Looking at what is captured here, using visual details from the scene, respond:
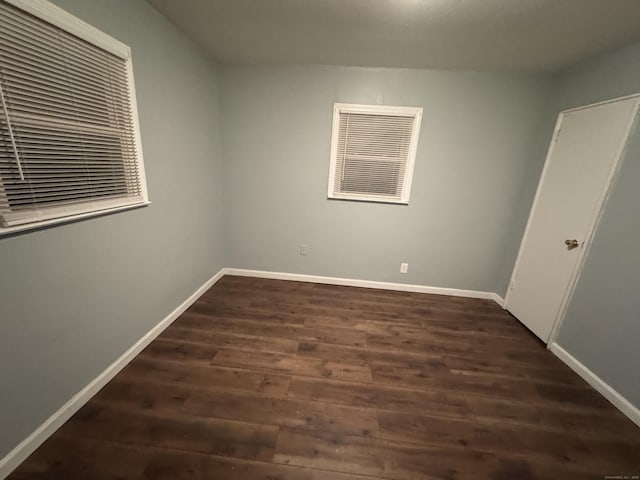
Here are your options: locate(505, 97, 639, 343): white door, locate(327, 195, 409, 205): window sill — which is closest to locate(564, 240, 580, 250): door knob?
locate(505, 97, 639, 343): white door

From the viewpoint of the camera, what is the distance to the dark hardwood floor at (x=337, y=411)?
1.27 meters

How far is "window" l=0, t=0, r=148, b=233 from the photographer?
108 centimetres

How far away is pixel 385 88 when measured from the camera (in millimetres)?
2580

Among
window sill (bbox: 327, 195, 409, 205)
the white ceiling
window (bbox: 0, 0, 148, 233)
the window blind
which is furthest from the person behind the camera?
window sill (bbox: 327, 195, 409, 205)

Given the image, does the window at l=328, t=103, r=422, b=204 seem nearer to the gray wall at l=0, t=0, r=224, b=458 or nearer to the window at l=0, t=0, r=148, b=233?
the gray wall at l=0, t=0, r=224, b=458

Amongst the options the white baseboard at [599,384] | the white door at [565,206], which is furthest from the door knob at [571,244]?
the white baseboard at [599,384]

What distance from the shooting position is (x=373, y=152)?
278 centimetres

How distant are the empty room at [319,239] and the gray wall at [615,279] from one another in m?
0.02

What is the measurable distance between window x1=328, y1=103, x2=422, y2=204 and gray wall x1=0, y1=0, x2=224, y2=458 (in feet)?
4.79

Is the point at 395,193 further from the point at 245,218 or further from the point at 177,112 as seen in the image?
the point at 177,112

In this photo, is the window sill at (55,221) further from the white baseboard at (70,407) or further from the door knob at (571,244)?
the door knob at (571,244)

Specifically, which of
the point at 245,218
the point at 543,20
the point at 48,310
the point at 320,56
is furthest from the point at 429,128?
the point at 48,310

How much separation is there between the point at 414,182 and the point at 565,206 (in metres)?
1.33

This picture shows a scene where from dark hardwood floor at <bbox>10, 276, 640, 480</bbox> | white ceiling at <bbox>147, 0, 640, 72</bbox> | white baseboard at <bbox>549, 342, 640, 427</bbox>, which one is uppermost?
white ceiling at <bbox>147, 0, 640, 72</bbox>
